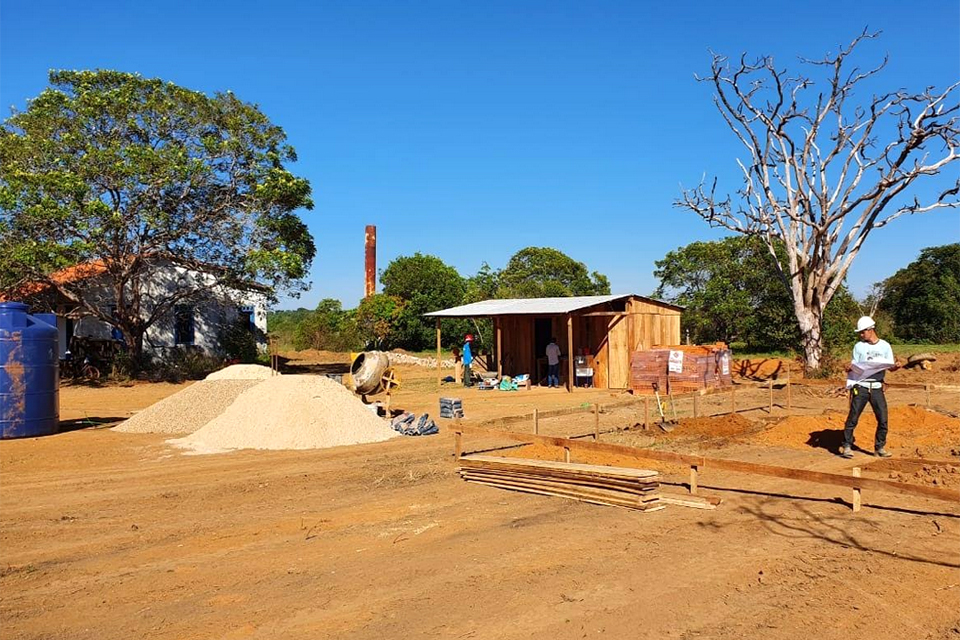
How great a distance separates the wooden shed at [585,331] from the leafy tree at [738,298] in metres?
11.4

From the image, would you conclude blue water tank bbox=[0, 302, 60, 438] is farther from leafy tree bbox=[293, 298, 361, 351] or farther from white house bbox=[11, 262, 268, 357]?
leafy tree bbox=[293, 298, 361, 351]

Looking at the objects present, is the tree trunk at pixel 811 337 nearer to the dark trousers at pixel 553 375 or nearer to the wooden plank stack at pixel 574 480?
the dark trousers at pixel 553 375

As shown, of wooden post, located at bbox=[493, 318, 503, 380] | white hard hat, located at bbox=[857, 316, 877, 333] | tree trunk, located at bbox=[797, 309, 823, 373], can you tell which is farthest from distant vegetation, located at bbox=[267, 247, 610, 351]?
white hard hat, located at bbox=[857, 316, 877, 333]

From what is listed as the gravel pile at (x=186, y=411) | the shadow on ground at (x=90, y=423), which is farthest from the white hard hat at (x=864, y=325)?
the shadow on ground at (x=90, y=423)

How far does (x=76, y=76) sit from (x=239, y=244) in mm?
7582

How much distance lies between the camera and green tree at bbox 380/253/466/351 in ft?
131

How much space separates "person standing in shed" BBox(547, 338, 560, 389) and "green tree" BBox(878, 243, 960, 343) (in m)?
28.4

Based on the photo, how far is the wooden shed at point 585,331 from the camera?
2303 centimetres

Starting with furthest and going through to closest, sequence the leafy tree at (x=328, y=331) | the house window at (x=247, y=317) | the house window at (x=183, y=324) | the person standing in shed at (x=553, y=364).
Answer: the leafy tree at (x=328, y=331) → the house window at (x=247, y=317) → the house window at (x=183, y=324) → the person standing in shed at (x=553, y=364)

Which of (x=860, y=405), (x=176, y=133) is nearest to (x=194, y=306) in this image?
(x=176, y=133)

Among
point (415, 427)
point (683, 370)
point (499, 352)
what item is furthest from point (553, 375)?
point (415, 427)

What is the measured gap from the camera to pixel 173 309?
31.0m

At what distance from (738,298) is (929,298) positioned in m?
14.3

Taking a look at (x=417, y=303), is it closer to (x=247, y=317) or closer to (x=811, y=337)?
(x=247, y=317)
